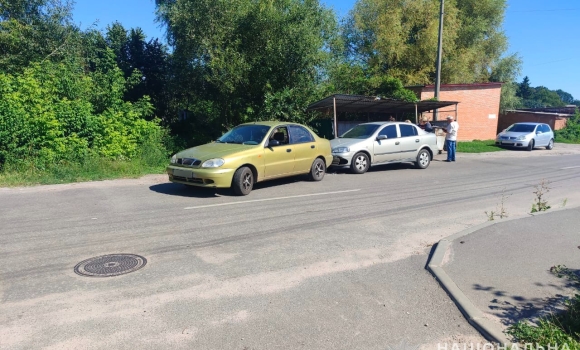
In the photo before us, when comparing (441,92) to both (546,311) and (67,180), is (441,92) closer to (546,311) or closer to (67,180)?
(67,180)

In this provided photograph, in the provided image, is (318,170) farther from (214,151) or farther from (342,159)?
(214,151)

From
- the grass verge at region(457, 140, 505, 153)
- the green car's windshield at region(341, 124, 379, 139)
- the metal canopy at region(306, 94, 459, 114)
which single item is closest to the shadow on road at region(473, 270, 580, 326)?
the green car's windshield at region(341, 124, 379, 139)

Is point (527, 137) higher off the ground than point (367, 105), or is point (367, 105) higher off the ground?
point (367, 105)

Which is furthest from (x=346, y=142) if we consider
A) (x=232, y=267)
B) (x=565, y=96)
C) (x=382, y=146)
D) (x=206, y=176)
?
(x=565, y=96)

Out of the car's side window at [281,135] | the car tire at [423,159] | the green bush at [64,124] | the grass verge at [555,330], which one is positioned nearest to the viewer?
the grass verge at [555,330]

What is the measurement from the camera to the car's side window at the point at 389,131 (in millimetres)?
14680

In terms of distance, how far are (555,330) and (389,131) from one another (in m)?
11.6

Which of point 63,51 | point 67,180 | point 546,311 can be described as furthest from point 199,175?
point 63,51

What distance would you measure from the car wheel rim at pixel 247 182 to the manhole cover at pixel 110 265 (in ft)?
14.4

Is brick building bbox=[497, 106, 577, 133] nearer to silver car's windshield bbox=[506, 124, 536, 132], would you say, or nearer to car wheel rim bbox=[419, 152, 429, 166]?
silver car's windshield bbox=[506, 124, 536, 132]

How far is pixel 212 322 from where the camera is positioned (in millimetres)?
3967

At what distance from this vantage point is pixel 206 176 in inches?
365

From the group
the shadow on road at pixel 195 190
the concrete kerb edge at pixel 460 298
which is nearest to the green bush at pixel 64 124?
the shadow on road at pixel 195 190

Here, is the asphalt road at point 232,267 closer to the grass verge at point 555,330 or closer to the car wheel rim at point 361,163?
the grass verge at point 555,330
